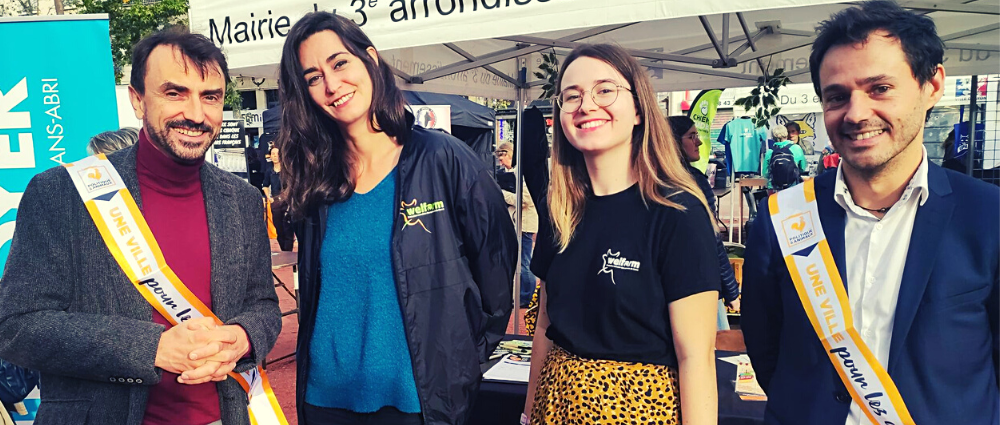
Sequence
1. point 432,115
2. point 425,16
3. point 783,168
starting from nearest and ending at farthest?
point 425,16 < point 432,115 < point 783,168

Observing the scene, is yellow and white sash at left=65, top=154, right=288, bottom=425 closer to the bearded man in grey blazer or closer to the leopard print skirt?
the bearded man in grey blazer

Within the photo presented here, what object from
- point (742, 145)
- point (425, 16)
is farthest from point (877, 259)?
point (742, 145)

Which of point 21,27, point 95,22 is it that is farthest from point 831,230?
point 21,27

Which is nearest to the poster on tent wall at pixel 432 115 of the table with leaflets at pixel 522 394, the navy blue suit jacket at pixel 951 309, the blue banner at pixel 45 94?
the blue banner at pixel 45 94

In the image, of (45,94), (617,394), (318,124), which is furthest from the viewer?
(45,94)

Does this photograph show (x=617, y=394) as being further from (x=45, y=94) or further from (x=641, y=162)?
(x=45, y=94)

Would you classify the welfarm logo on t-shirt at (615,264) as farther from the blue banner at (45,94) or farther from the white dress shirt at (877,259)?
the blue banner at (45,94)

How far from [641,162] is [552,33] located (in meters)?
3.32

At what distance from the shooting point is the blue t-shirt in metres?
1.75

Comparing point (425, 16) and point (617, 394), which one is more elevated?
point (425, 16)

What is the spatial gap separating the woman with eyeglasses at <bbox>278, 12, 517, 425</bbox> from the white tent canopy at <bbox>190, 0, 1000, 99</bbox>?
2.99 feet

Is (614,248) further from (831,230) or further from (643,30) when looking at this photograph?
(643,30)

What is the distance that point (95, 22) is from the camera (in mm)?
3387

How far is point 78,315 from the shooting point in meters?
1.54
